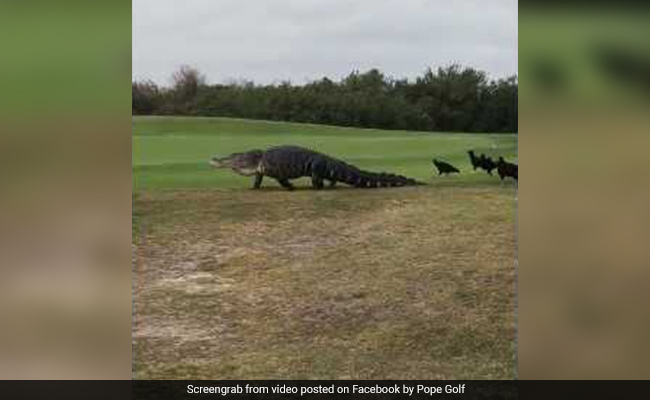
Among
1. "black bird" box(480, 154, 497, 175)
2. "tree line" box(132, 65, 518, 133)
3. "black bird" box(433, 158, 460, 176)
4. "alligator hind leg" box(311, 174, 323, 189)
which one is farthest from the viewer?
"tree line" box(132, 65, 518, 133)

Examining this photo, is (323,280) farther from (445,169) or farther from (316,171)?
(445,169)

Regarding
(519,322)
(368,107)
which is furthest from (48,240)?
(368,107)

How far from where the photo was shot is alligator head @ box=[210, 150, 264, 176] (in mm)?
9633

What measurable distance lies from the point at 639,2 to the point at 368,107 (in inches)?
881

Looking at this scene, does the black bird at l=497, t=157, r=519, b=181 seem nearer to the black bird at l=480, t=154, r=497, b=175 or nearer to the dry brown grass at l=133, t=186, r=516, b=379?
the dry brown grass at l=133, t=186, r=516, b=379

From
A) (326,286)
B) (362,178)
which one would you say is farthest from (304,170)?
(326,286)

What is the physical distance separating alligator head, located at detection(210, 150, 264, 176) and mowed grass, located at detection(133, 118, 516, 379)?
23 cm

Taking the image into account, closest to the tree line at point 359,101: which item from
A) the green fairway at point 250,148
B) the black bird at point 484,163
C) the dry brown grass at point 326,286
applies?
the green fairway at point 250,148

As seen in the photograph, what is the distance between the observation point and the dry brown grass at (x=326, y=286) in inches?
142

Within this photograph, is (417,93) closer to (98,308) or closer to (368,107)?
(368,107)

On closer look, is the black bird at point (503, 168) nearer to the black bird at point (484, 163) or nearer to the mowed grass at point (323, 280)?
the mowed grass at point (323, 280)

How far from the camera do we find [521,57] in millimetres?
1195

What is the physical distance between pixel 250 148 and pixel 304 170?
3427mm

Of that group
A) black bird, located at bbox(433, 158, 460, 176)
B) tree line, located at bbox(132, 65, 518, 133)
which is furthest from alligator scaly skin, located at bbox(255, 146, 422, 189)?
tree line, located at bbox(132, 65, 518, 133)
